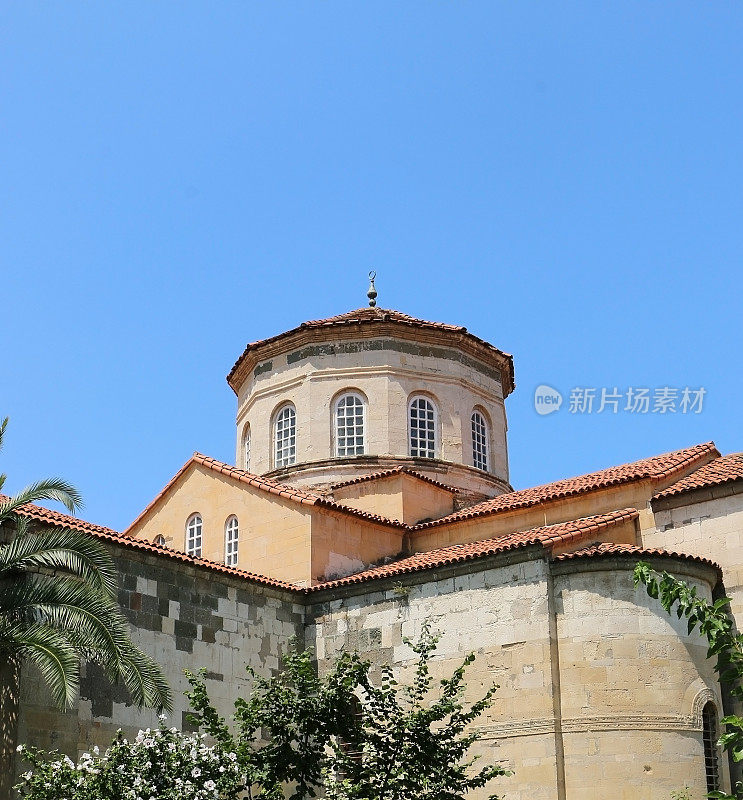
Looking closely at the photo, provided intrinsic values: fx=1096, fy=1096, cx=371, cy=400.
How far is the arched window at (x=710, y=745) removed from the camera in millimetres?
15484

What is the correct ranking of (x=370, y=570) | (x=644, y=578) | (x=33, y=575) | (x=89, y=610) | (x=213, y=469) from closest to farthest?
1. (x=644, y=578)
2. (x=89, y=610)
3. (x=33, y=575)
4. (x=370, y=570)
5. (x=213, y=469)

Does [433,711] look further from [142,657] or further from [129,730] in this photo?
[129,730]

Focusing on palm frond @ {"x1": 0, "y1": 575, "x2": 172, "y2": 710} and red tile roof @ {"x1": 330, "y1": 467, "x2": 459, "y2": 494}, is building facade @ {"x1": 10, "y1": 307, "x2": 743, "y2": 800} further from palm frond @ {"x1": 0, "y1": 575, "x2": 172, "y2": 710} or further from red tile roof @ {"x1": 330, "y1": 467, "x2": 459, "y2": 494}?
palm frond @ {"x1": 0, "y1": 575, "x2": 172, "y2": 710}

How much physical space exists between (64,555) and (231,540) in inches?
289

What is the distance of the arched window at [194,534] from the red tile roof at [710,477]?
903 cm

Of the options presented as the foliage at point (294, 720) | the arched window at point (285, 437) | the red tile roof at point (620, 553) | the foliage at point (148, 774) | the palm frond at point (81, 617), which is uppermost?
the arched window at point (285, 437)

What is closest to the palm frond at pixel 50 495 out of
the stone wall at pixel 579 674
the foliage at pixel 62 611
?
the foliage at pixel 62 611

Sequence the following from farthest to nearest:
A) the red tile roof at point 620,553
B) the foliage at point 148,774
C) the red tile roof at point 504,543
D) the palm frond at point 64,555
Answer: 1. the red tile roof at point 504,543
2. the red tile roof at point 620,553
3. the palm frond at point 64,555
4. the foliage at point 148,774

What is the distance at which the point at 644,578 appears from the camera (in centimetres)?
828

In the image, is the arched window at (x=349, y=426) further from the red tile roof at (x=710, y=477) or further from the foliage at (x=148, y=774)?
the foliage at (x=148, y=774)

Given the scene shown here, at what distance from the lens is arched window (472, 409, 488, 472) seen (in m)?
24.0

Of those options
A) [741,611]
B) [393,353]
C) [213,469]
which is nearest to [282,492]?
[213,469]

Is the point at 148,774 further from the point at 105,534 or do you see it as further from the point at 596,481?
the point at 596,481

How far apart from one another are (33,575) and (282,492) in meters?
6.11
